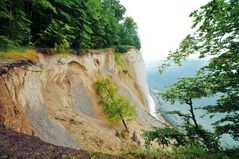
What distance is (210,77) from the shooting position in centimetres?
642

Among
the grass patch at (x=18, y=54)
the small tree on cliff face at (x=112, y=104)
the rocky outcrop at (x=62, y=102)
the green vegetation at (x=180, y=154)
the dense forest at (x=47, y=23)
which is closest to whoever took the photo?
the green vegetation at (x=180, y=154)

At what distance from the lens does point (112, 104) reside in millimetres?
21875

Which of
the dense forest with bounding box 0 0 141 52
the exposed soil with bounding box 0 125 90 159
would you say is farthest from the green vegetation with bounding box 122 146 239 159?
the dense forest with bounding box 0 0 141 52

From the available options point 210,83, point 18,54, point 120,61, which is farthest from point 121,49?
point 210,83

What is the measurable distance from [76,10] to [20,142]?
14685mm

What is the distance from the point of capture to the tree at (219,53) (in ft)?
17.2

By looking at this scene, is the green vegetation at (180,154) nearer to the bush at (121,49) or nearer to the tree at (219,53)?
the tree at (219,53)

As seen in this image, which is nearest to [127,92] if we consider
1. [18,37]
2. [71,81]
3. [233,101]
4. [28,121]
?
[71,81]

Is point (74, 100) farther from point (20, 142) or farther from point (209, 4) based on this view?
point (209, 4)

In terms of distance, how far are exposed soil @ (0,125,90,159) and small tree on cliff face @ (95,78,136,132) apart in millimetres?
15772

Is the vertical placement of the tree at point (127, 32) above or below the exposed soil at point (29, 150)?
above

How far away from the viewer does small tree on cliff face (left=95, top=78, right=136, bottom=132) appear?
21812mm

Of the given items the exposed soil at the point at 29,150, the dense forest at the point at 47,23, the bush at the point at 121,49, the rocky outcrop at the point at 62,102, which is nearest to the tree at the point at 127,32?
the bush at the point at 121,49

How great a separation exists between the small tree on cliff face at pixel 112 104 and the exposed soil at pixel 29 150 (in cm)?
1577
